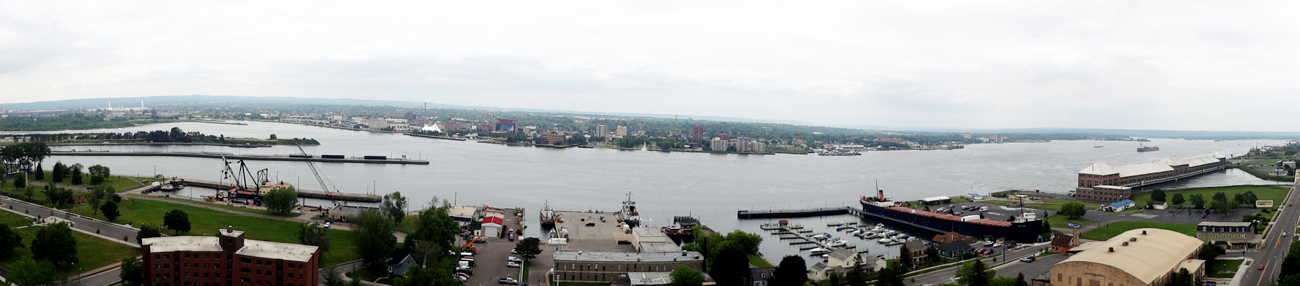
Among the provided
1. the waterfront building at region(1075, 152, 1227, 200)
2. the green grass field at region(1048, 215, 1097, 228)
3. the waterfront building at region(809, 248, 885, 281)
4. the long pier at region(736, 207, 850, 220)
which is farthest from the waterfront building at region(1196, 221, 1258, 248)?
the waterfront building at region(1075, 152, 1227, 200)

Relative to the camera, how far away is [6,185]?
1938cm

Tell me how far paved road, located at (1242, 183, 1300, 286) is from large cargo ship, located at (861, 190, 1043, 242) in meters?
4.38

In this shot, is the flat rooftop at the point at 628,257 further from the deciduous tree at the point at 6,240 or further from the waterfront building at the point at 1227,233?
the waterfront building at the point at 1227,233

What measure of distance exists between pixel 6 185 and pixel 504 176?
1750 centimetres

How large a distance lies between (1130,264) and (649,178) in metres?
24.5

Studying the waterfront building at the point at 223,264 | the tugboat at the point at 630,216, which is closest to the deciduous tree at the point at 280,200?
the waterfront building at the point at 223,264

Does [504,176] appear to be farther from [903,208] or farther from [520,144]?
[520,144]

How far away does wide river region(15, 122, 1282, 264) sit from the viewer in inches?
1019

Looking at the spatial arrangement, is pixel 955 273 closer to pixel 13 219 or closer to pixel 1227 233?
pixel 1227 233

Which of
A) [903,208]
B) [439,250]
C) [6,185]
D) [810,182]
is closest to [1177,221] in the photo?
[903,208]

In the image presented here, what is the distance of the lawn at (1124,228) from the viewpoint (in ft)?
60.0

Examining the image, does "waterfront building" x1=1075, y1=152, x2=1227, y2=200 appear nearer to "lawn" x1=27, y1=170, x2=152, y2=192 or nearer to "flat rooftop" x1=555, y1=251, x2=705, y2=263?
"flat rooftop" x1=555, y1=251, x2=705, y2=263

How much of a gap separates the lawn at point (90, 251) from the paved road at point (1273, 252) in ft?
59.2

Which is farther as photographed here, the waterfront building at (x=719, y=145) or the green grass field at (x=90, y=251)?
the waterfront building at (x=719, y=145)
